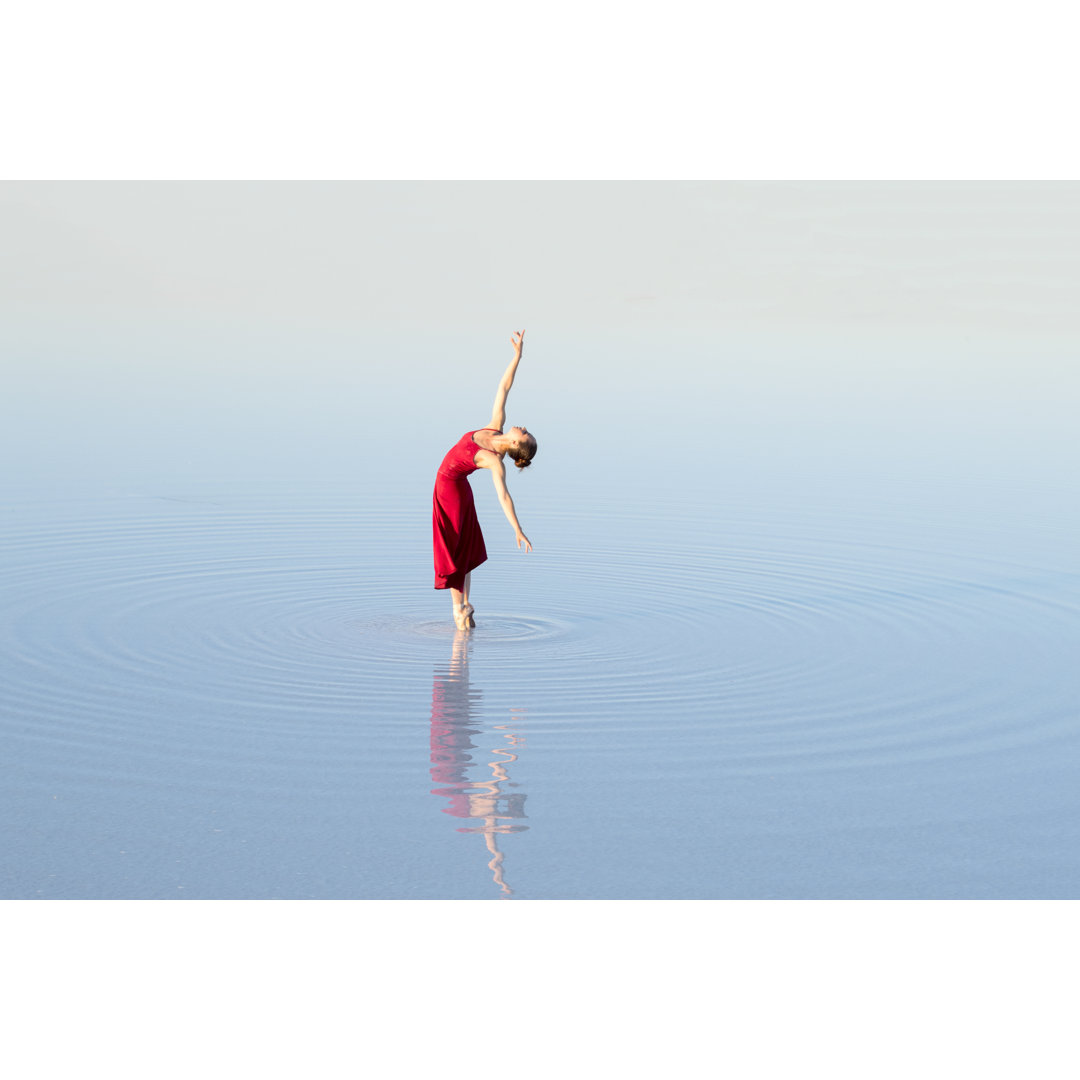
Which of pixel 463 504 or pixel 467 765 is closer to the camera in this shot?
pixel 467 765

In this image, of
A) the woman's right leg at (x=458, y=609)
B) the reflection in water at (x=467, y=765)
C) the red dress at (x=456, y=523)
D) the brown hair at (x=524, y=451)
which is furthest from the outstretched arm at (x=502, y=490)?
the reflection in water at (x=467, y=765)

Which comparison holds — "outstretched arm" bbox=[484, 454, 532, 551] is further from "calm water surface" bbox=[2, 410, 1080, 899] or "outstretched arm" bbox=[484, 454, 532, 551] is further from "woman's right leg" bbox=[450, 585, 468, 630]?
"calm water surface" bbox=[2, 410, 1080, 899]

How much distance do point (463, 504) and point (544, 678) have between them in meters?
2.08

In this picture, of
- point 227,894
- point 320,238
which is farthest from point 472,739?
point 320,238

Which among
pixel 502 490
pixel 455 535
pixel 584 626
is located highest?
pixel 455 535

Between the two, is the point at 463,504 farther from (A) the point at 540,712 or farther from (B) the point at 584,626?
(A) the point at 540,712

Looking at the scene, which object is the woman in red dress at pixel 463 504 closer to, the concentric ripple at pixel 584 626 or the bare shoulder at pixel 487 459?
the bare shoulder at pixel 487 459

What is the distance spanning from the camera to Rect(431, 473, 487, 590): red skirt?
11.1 m

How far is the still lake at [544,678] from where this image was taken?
685 centimetres

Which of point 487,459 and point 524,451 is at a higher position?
point 487,459

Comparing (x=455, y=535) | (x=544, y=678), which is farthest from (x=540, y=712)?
(x=455, y=535)

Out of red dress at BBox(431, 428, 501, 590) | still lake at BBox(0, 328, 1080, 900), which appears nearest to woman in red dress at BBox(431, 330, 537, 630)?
red dress at BBox(431, 428, 501, 590)

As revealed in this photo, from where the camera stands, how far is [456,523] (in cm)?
1125

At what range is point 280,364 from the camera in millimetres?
29672
